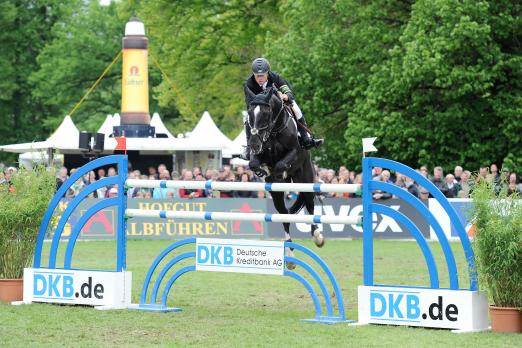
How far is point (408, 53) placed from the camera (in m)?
27.7

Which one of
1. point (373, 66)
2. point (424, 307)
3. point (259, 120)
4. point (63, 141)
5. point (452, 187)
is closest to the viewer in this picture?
point (424, 307)

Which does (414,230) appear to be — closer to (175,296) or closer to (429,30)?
(175,296)

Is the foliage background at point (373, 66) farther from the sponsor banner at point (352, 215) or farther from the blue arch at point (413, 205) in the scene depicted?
the blue arch at point (413, 205)

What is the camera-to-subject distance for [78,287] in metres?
12.6

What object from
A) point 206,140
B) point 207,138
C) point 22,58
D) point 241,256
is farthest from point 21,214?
point 22,58

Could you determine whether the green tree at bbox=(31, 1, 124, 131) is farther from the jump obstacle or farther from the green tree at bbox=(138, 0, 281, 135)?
Result: the jump obstacle

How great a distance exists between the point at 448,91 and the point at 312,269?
60.9 ft

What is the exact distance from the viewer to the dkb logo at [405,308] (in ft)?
34.4

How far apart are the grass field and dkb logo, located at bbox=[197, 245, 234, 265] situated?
2.05 feet

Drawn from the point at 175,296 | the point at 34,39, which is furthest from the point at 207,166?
the point at 34,39

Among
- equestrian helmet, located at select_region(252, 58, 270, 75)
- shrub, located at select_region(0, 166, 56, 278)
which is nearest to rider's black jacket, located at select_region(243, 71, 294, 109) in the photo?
equestrian helmet, located at select_region(252, 58, 270, 75)

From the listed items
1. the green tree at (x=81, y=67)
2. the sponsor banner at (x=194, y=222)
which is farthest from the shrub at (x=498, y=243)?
the green tree at (x=81, y=67)

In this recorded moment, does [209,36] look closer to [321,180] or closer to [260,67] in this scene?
[321,180]

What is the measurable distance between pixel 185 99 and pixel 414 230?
104ft
